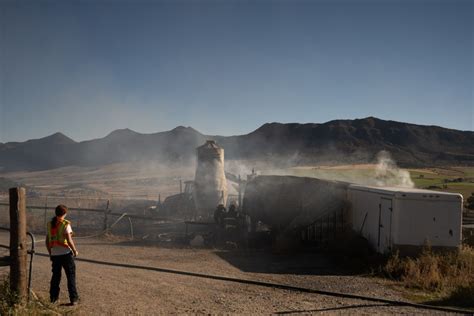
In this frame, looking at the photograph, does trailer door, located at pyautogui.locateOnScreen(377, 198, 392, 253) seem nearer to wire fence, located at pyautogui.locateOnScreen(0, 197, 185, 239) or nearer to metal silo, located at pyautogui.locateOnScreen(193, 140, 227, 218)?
wire fence, located at pyautogui.locateOnScreen(0, 197, 185, 239)

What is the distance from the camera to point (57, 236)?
7.84m

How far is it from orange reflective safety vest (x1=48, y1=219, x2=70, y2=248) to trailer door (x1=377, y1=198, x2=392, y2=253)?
884 centimetres

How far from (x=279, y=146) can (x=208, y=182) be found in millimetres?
114201

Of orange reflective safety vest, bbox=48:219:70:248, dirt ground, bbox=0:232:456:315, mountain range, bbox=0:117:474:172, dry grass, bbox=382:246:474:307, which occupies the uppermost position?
mountain range, bbox=0:117:474:172

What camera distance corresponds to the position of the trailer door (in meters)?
12.7

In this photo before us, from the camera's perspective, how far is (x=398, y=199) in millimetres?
12445

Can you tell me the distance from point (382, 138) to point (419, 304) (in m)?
144

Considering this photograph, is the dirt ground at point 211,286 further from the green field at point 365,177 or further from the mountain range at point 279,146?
the mountain range at point 279,146

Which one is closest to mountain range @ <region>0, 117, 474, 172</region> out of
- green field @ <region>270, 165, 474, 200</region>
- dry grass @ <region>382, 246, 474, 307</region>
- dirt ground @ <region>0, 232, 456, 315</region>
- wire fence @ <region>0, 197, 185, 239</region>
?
green field @ <region>270, 165, 474, 200</region>

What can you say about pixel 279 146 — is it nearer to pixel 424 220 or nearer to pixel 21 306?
pixel 424 220

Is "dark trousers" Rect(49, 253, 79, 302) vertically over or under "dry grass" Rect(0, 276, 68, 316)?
over

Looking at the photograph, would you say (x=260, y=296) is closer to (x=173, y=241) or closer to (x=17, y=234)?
(x=17, y=234)

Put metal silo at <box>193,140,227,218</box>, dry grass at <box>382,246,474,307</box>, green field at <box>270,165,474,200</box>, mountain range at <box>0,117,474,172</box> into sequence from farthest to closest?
mountain range at <box>0,117,474,172</box> < green field at <box>270,165,474,200</box> < metal silo at <box>193,140,227,218</box> < dry grass at <box>382,246,474,307</box>

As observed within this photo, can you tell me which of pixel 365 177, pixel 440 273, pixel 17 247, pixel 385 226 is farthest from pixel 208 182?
pixel 17 247
